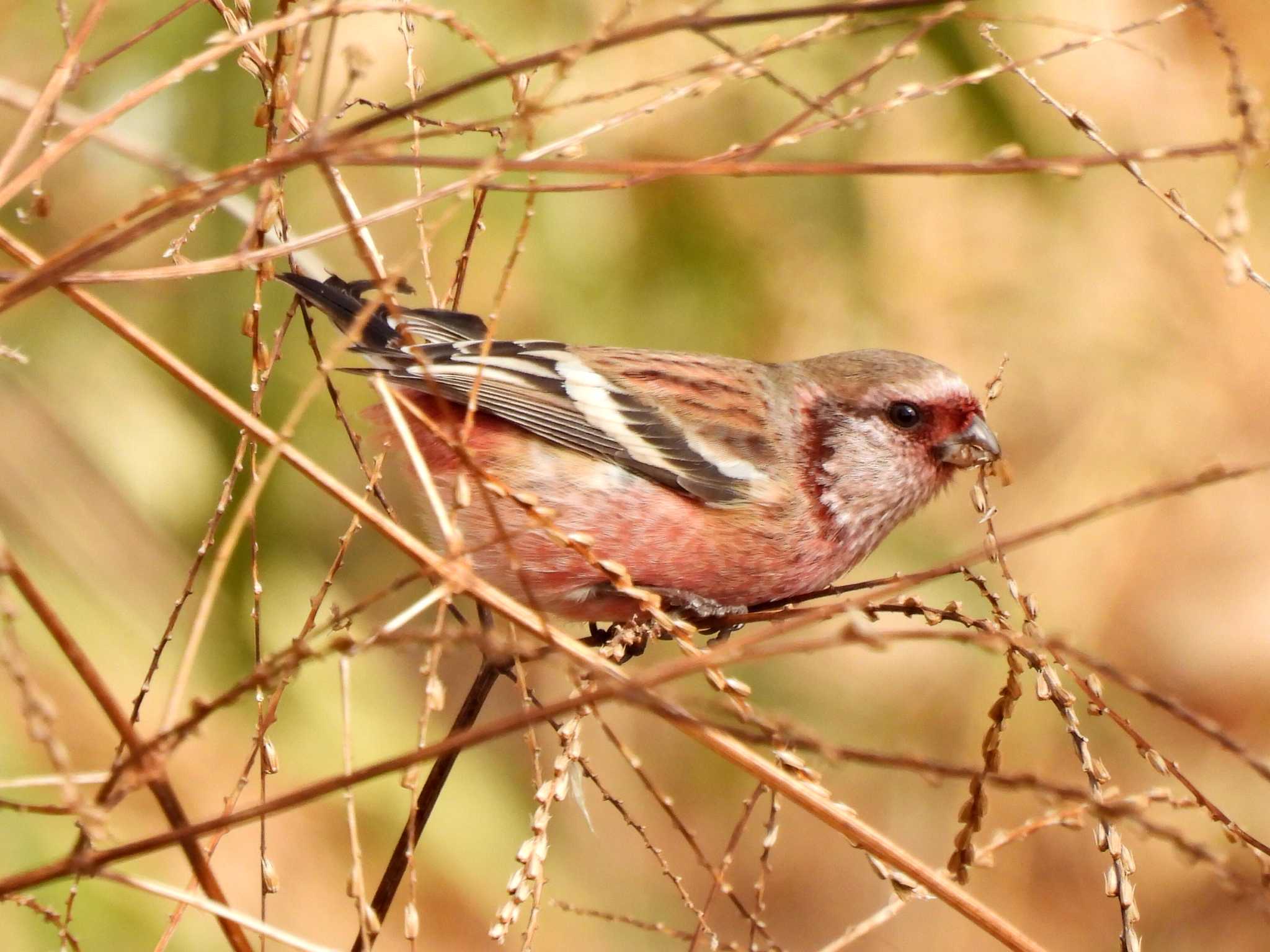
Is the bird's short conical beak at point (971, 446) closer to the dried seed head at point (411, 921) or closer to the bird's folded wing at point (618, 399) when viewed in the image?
the bird's folded wing at point (618, 399)

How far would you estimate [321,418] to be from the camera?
394 cm

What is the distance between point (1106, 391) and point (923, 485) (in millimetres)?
2151

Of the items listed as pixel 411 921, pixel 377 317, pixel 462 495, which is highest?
pixel 377 317

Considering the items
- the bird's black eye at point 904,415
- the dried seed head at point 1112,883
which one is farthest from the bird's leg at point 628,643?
the bird's black eye at point 904,415

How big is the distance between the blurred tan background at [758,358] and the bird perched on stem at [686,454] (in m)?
0.22

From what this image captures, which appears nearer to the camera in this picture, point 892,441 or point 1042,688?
point 1042,688

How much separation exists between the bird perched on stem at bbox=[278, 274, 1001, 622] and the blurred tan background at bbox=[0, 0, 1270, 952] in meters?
0.22

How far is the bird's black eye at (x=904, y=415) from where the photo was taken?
401 cm

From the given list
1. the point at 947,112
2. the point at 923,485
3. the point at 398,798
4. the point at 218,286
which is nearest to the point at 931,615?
the point at 923,485

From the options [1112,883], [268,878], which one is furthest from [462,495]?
[1112,883]

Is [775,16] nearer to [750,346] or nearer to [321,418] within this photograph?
[321,418]

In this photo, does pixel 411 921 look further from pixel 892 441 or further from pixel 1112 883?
pixel 892 441

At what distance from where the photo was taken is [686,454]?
3.96 meters

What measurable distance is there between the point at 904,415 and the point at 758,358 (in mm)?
1242
